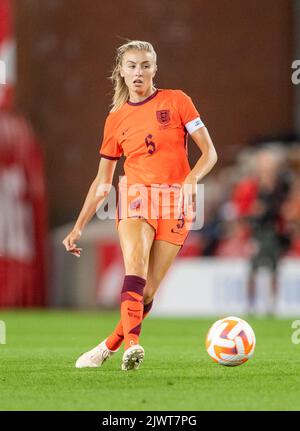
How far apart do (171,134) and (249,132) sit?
Result: 1565 cm

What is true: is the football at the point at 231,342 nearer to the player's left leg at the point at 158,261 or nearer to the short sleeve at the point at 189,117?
the player's left leg at the point at 158,261

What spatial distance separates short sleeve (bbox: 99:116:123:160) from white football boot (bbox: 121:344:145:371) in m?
1.28

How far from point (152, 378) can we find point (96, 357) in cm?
71

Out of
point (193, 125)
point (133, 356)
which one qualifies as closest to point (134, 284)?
point (133, 356)

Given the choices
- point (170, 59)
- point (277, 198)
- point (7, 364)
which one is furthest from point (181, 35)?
→ point (7, 364)

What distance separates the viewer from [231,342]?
7.67 metres

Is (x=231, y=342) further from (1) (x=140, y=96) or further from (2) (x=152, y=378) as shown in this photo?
(1) (x=140, y=96)

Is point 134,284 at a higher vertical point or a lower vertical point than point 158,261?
lower

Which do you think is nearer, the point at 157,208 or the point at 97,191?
the point at 157,208

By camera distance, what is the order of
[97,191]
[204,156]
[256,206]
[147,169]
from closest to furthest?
[204,156], [147,169], [97,191], [256,206]

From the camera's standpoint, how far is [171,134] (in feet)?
24.9

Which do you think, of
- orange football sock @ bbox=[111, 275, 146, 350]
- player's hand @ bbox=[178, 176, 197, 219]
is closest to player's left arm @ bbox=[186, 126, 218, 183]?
player's hand @ bbox=[178, 176, 197, 219]

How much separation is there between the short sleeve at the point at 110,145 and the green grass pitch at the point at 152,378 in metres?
1.38
